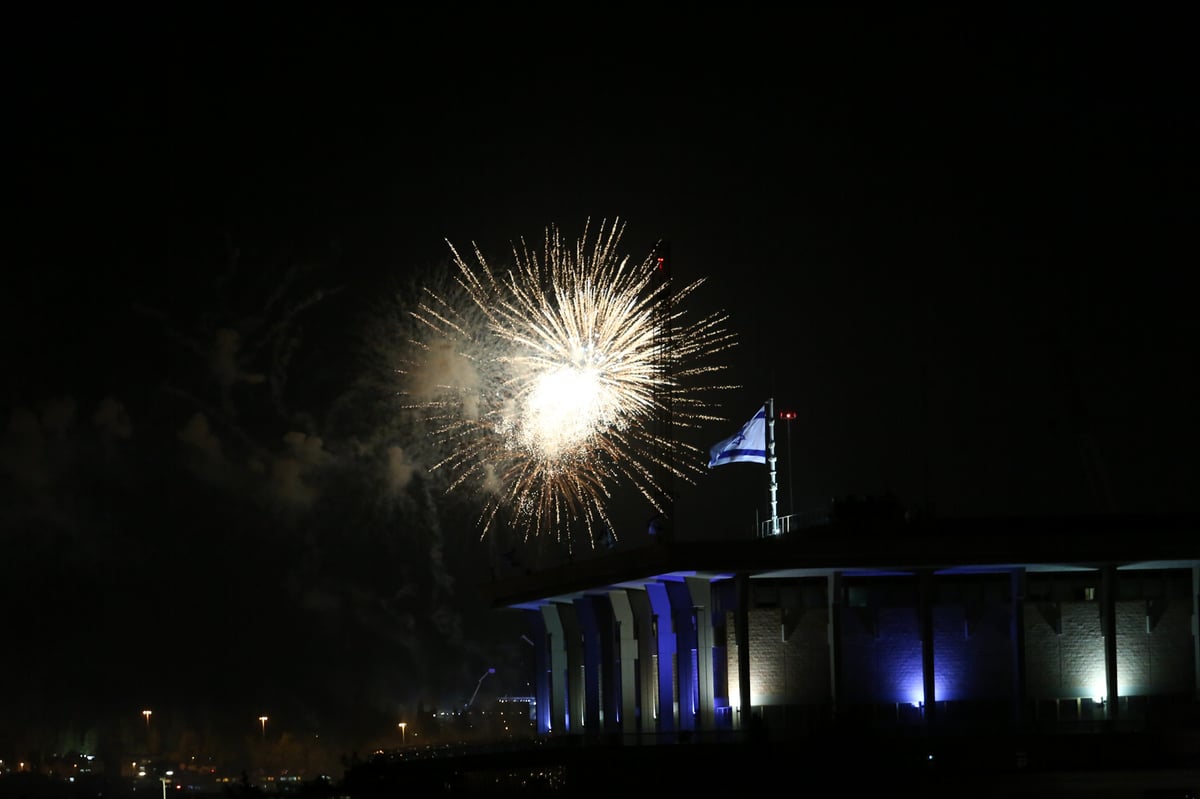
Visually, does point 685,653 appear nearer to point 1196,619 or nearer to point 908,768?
point 908,768

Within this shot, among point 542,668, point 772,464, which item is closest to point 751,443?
point 772,464

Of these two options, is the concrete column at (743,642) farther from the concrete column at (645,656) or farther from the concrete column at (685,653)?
the concrete column at (645,656)

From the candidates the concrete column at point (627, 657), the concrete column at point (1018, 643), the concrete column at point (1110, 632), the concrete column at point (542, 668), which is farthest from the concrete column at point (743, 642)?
the concrete column at point (542, 668)

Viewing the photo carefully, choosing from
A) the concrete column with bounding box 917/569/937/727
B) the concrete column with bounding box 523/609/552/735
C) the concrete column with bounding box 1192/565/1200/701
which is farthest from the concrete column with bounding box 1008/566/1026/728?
the concrete column with bounding box 523/609/552/735

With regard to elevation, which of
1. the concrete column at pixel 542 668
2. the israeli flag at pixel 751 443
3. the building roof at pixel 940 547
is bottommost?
the concrete column at pixel 542 668

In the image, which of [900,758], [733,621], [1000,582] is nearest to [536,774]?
[733,621]
